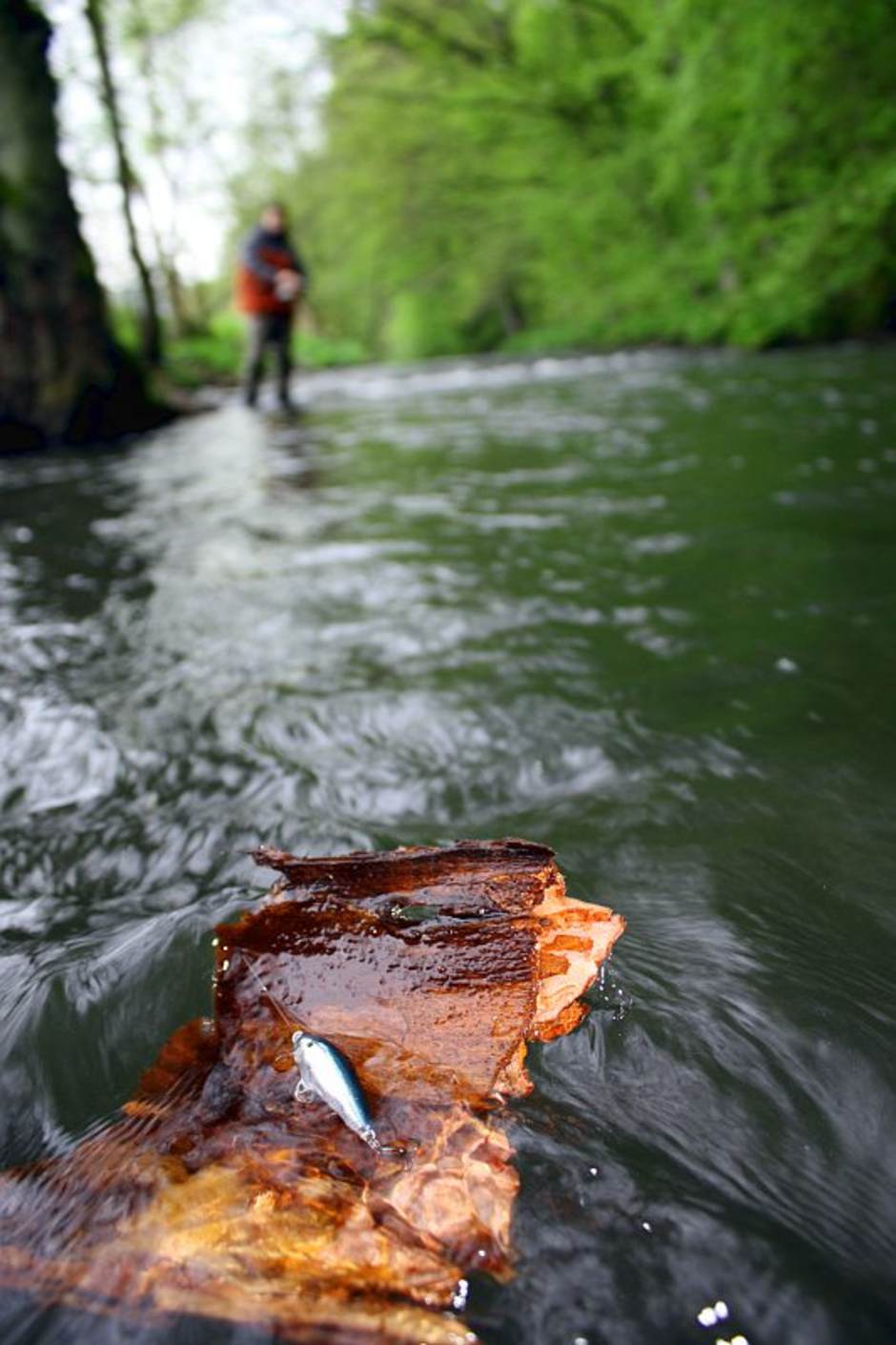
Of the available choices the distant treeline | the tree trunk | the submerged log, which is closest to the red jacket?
the tree trunk

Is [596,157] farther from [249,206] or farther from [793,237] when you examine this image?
[249,206]

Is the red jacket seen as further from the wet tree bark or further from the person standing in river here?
the wet tree bark

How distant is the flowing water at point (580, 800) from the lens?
1.10 m

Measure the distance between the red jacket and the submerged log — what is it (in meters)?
11.9

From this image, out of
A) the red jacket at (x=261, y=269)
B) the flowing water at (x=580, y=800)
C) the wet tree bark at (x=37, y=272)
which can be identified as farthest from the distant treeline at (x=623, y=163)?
the flowing water at (x=580, y=800)

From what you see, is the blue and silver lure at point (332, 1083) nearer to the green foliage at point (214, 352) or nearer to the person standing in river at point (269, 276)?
the green foliage at point (214, 352)

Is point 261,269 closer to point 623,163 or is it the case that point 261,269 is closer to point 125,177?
point 125,177

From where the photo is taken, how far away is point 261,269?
38.4 feet

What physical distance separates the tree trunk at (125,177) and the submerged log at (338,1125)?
1667 centimetres

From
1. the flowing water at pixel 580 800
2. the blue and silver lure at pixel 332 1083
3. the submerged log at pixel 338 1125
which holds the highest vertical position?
the blue and silver lure at pixel 332 1083

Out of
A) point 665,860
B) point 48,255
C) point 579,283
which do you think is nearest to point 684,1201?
point 665,860

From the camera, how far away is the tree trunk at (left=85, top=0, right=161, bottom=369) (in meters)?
14.0

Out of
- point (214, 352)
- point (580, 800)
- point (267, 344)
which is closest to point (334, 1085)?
point (580, 800)

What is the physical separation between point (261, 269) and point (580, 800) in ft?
38.6
